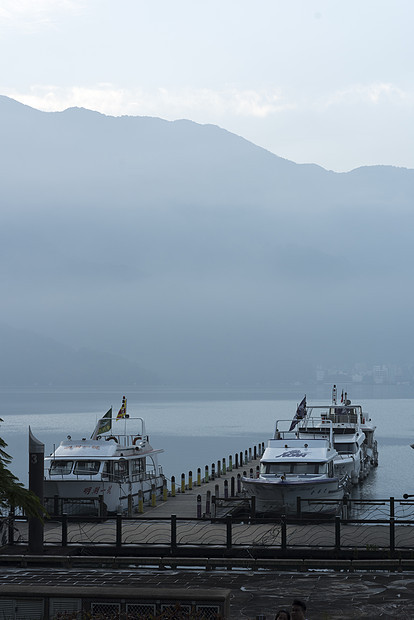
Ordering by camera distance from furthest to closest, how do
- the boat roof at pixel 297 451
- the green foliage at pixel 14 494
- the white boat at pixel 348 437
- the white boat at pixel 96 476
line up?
the white boat at pixel 348 437
the boat roof at pixel 297 451
the white boat at pixel 96 476
the green foliage at pixel 14 494

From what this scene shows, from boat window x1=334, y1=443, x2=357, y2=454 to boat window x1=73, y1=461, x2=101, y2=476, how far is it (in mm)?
22919

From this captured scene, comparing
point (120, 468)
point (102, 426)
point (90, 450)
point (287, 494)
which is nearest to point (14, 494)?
point (90, 450)

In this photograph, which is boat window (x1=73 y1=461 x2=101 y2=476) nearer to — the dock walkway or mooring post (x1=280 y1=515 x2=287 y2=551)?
the dock walkway

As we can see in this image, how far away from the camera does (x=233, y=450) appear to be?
116m

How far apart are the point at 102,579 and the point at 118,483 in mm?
16529

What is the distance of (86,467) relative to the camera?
39094 mm

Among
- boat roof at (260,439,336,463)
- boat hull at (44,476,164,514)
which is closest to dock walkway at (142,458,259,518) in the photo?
boat hull at (44,476,164,514)

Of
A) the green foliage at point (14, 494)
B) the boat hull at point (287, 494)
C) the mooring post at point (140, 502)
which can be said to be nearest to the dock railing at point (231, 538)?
the mooring post at point (140, 502)

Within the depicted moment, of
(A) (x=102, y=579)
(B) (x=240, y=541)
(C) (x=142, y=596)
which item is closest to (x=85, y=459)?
(B) (x=240, y=541)

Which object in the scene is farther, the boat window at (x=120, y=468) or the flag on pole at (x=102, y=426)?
the flag on pole at (x=102, y=426)

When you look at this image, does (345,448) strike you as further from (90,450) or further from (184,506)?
(90,450)

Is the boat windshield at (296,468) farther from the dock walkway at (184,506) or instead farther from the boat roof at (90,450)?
the boat roof at (90,450)

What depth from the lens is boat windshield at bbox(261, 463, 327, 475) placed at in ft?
139

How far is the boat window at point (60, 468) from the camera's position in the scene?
127 ft
